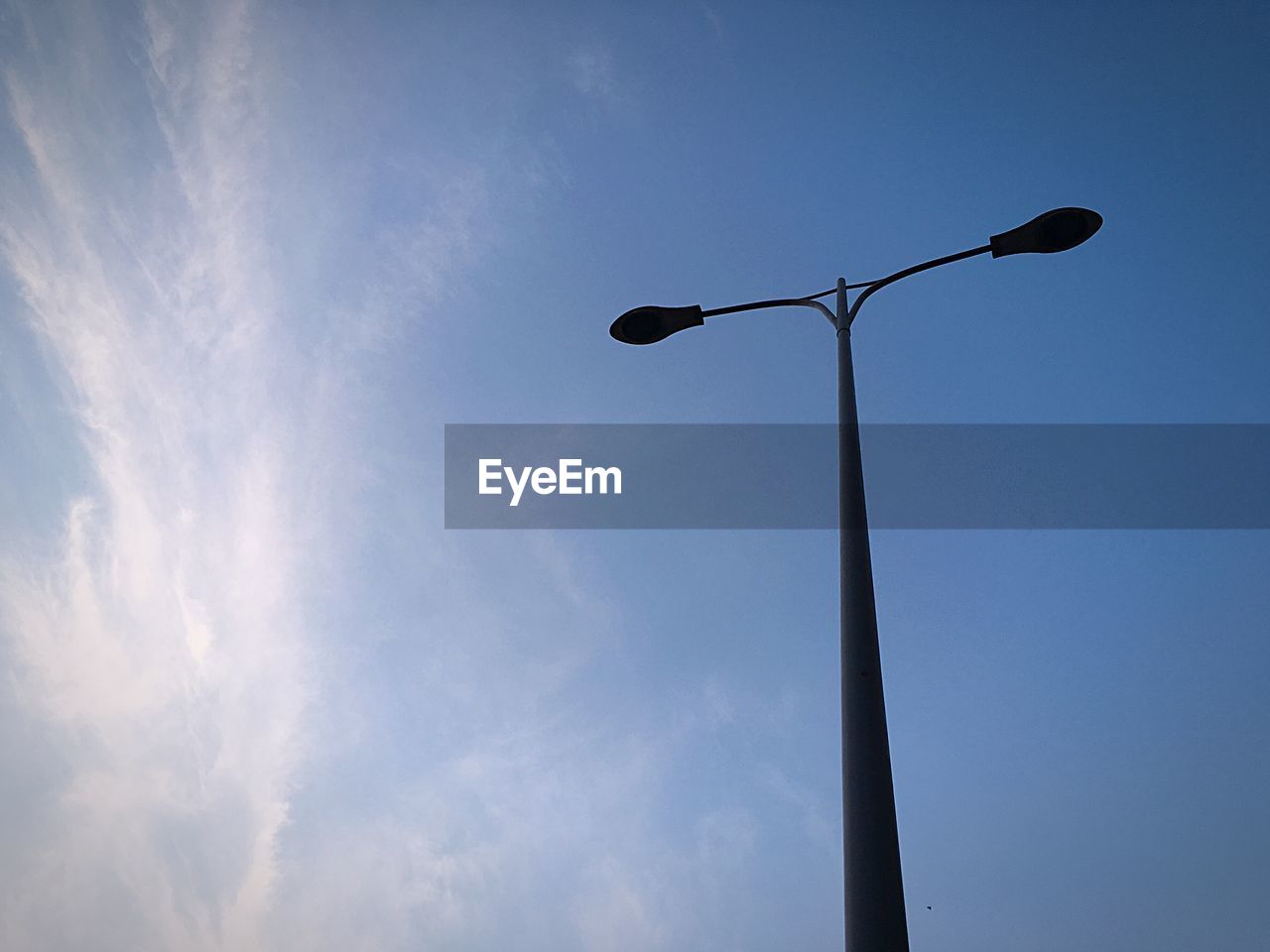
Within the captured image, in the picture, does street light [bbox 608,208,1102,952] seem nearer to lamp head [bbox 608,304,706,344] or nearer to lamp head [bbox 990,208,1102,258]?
lamp head [bbox 990,208,1102,258]

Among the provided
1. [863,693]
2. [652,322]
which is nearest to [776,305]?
[652,322]

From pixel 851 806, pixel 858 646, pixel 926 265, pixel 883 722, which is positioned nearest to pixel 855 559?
pixel 858 646

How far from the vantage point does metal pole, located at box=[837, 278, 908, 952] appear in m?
5.29

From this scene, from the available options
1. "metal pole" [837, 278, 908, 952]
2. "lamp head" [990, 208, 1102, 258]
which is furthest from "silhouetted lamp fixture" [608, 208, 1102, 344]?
"metal pole" [837, 278, 908, 952]

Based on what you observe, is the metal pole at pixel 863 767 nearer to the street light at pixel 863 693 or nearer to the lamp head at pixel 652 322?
the street light at pixel 863 693

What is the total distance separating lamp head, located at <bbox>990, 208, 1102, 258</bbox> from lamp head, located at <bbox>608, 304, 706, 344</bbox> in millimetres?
2876

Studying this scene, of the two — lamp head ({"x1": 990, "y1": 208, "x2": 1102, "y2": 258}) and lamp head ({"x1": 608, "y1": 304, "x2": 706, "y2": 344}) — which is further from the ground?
lamp head ({"x1": 990, "y1": 208, "x2": 1102, "y2": 258})

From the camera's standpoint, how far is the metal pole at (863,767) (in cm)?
529

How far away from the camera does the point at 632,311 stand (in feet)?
31.1

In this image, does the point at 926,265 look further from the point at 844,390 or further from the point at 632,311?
the point at 632,311

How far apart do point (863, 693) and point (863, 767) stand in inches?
17.9

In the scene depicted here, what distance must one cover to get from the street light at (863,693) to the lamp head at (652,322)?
145 cm

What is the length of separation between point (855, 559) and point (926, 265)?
11.8ft

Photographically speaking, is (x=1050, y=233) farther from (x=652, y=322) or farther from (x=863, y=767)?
(x=863, y=767)
